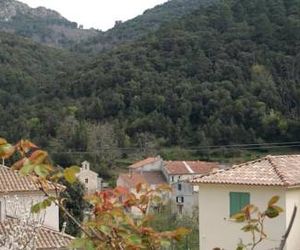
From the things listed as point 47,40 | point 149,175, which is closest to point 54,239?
point 149,175

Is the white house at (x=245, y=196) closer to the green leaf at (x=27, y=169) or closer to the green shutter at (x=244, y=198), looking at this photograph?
the green shutter at (x=244, y=198)

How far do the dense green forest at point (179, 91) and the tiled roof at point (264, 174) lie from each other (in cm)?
4454

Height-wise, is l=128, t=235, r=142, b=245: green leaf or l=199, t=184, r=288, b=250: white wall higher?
l=128, t=235, r=142, b=245: green leaf

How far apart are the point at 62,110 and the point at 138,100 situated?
8372 millimetres

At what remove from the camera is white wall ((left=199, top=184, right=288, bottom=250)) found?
58.1ft

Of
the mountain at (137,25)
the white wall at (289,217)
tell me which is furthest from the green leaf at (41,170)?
the mountain at (137,25)

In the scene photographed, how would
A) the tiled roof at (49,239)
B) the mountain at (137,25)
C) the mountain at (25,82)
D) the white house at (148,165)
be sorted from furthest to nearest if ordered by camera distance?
the mountain at (137,25) < the mountain at (25,82) < the white house at (148,165) < the tiled roof at (49,239)

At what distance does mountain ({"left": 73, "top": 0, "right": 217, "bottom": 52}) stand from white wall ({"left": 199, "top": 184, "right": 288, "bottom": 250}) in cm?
11730

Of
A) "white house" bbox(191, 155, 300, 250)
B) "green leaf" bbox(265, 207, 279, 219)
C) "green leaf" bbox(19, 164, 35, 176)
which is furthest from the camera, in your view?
"white house" bbox(191, 155, 300, 250)

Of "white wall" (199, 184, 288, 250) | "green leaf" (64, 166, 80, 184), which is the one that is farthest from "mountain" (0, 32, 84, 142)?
"green leaf" (64, 166, 80, 184)

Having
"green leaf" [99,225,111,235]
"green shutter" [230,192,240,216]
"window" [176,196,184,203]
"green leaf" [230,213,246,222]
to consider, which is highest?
"green leaf" [230,213,246,222]

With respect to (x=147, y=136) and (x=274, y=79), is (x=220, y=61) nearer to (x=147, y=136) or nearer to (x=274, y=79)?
(x=274, y=79)

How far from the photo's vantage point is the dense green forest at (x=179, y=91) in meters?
69.9

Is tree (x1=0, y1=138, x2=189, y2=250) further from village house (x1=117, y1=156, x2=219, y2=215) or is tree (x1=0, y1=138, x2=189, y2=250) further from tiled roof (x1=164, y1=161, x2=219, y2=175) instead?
tiled roof (x1=164, y1=161, x2=219, y2=175)
